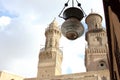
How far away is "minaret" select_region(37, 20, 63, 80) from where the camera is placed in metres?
29.6

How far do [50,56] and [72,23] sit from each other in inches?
1074

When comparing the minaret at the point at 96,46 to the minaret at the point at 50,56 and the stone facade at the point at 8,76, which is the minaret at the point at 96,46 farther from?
the stone facade at the point at 8,76

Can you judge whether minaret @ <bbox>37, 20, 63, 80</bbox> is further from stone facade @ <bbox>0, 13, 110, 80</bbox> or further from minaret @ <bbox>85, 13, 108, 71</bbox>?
minaret @ <bbox>85, 13, 108, 71</bbox>

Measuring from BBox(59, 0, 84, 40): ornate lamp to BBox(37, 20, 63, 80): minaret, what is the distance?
25016 mm

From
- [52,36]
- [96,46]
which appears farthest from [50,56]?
[96,46]

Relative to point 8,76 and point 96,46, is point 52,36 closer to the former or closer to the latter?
point 96,46

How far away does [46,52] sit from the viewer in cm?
3091

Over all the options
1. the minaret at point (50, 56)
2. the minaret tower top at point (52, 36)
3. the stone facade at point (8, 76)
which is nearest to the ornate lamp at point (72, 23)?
the stone facade at point (8, 76)

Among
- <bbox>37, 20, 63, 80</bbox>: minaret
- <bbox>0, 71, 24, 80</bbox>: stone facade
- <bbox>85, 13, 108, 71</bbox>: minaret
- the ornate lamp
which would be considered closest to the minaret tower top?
<bbox>37, 20, 63, 80</bbox>: minaret

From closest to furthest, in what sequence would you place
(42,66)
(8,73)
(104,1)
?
(104,1), (8,73), (42,66)

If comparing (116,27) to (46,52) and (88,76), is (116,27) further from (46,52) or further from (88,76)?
(46,52)

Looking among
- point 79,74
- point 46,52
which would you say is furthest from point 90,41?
point 79,74

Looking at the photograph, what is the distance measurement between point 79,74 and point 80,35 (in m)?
20.5

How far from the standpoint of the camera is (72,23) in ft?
12.3
